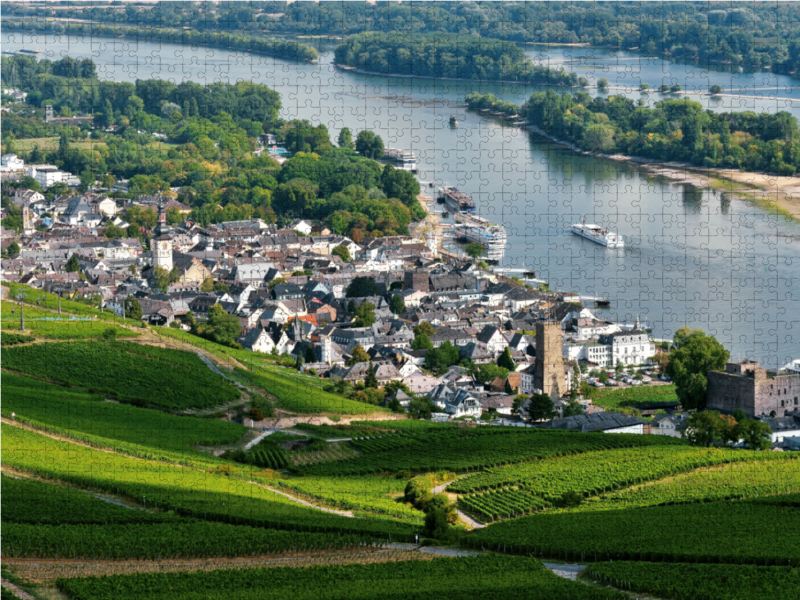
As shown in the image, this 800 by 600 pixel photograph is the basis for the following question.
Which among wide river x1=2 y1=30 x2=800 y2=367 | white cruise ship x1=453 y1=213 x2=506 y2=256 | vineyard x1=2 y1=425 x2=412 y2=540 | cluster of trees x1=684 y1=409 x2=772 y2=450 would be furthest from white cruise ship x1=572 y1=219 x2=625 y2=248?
vineyard x1=2 y1=425 x2=412 y2=540

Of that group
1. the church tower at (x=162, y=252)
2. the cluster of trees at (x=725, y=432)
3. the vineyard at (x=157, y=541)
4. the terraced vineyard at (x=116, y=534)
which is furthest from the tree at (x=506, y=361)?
the vineyard at (x=157, y=541)

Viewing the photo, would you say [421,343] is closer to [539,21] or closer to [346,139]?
[346,139]

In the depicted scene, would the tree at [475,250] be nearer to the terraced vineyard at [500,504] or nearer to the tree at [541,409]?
the tree at [541,409]

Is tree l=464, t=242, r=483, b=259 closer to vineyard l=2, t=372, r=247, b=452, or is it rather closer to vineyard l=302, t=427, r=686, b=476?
vineyard l=302, t=427, r=686, b=476

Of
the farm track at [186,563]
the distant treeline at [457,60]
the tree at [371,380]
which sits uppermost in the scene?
the distant treeline at [457,60]

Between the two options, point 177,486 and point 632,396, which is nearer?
point 177,486

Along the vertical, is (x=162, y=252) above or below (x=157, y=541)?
below

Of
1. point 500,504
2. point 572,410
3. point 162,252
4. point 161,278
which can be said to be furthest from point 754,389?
point 162,252
